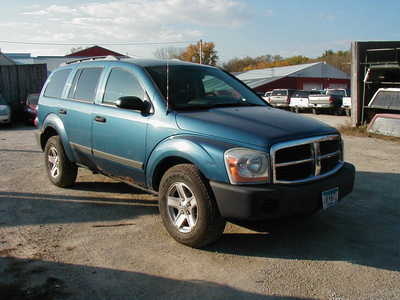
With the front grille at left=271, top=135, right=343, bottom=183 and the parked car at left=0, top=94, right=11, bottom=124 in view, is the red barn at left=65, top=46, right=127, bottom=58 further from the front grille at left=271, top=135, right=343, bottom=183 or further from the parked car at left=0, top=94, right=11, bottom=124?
the front grille at left=271, top=135, right=343, bottom=183

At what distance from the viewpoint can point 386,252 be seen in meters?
3.76

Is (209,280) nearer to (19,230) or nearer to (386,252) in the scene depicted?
(386,252)

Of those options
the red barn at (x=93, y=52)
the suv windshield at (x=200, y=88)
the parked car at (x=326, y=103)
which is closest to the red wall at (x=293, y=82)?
the red barn at (x=93, y=52)

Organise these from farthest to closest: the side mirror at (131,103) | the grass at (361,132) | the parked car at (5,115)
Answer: the parked car at (5,115) → the grass at (361,132) → the side mirror at (131,103)

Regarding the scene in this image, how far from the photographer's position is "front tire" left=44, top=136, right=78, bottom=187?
5.74 metres

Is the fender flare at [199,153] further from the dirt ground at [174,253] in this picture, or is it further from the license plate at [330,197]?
the license plate at [330,197]

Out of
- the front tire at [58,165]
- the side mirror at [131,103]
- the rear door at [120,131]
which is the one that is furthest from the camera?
the front tire at [58,165]

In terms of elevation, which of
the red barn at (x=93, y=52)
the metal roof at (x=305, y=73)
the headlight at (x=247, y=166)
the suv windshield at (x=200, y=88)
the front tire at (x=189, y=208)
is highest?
the red barn at (x=93, y=52)

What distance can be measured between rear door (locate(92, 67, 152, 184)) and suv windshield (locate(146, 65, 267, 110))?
1.00 feet

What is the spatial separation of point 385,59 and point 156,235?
12606 mm

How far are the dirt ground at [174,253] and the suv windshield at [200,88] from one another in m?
1.46

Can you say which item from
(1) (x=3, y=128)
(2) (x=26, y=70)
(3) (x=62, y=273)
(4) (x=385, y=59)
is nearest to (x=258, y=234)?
(3) (x=62, y=273)

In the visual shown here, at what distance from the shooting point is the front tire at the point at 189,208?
355cm

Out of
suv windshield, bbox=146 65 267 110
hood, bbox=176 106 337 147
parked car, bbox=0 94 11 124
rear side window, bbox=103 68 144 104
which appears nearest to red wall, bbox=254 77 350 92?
parked car, bbox=0 94 11 124
